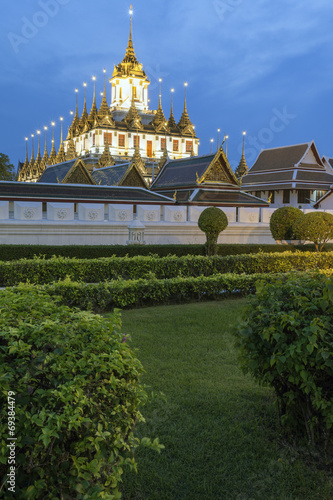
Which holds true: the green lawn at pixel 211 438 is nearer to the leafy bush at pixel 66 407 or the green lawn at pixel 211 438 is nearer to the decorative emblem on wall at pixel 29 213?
the leafy bush at pixel 66 407

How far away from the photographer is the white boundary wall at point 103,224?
1375 centimetres

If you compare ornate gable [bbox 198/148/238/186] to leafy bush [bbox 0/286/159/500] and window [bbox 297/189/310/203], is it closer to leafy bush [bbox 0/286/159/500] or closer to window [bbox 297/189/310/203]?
window [bbox 297/189/310/203]

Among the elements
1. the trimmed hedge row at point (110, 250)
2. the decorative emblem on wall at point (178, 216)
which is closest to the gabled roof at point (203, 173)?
the decorative emblem on wall at point (178, 216)

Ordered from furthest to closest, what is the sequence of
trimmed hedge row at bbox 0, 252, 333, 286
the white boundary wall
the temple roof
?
the temple roof → the white boundary wall → trimmed hedge row at bbox 0, 252, 333, 286

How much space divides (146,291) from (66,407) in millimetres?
6315

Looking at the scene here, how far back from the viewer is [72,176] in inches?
725

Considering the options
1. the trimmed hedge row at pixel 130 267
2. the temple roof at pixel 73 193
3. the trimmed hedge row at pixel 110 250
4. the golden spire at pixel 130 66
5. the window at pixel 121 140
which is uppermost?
the golden spire at pixel 130 66

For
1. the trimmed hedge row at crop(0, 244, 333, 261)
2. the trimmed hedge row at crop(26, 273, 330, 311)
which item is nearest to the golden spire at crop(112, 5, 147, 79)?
the trimmed hedge row at crop(0, 244, 333, 261)

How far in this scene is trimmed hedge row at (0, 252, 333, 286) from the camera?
29.6 ft

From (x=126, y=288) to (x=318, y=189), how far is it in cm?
2678

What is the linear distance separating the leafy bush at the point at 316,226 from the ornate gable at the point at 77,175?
9625 mm

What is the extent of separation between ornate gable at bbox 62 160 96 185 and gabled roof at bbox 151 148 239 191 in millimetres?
3907

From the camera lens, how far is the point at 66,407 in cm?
194

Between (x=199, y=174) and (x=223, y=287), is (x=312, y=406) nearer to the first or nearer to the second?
(x=223, y=287)
